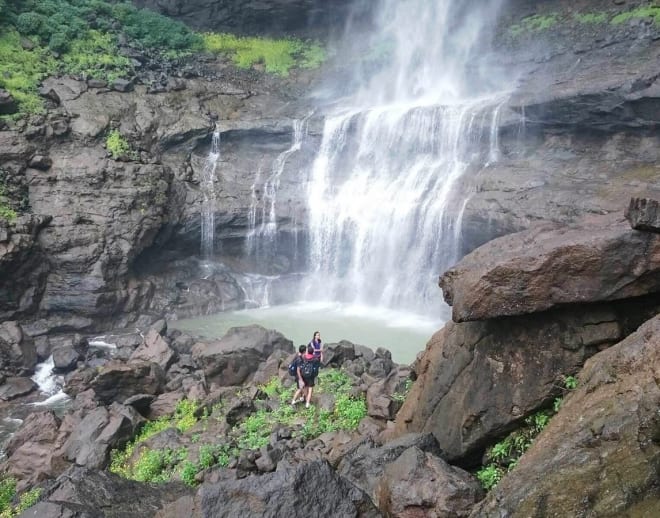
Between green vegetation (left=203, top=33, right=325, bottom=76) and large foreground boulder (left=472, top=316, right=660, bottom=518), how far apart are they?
3399 centimetres

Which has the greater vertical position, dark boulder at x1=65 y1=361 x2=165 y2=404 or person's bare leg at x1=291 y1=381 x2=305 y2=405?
person's bare leg at x1=291 y1=381 x2=305 y2=405

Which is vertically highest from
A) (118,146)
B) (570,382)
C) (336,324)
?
(118,146)

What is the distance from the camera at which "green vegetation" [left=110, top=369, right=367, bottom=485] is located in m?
9.39

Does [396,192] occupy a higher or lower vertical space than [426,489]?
higher

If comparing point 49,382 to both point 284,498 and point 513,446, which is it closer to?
point 284,498

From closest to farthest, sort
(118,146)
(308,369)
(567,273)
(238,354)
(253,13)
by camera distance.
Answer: (567,273)
(308,369)
(238,354)
(118,146)
(253,13)

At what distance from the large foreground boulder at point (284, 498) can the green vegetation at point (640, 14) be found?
88.6ft

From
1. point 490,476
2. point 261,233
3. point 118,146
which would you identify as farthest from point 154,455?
point 118,146

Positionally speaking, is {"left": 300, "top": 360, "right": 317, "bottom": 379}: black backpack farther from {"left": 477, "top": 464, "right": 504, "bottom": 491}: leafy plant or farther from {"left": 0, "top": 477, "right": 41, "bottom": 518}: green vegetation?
{"left": 477, "top": 464, "right": 504, "bottom": 491}: leafy plant

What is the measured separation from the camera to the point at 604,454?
3730 mm

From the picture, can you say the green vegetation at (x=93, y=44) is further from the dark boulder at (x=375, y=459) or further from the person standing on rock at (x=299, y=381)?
the dark boulder at (x=375, y=459)

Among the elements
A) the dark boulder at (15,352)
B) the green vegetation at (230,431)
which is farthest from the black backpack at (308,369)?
the dark boulder at (15,352)

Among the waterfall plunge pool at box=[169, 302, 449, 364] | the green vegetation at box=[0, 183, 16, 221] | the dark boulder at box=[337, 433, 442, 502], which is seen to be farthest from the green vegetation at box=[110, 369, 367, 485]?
the green vegetation at box=[0, 183, 16, 221]

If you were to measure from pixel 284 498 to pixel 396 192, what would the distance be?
20524 mm
